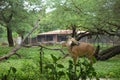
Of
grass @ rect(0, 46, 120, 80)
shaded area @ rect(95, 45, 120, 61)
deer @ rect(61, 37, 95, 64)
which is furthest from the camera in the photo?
shaded area @ rect(95, 45, 120, 61)

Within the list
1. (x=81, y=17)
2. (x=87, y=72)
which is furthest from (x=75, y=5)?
(x=87, y=72)

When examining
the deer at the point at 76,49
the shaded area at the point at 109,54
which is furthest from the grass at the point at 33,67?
the shaded area at the point at 109,54

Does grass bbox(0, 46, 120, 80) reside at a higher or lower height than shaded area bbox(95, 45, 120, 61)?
higher

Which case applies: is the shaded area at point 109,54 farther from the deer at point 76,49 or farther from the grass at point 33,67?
the deer at point 76,49

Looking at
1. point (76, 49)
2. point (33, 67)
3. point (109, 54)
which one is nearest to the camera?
point (33, 67)

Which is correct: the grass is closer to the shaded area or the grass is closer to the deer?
the deer

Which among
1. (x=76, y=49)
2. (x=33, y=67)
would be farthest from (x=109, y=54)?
(x=33, y=67)

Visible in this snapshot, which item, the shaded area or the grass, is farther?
the shaded area

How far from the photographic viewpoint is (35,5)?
Result: 1513 centimetres

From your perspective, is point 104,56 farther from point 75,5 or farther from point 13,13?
point 13,13

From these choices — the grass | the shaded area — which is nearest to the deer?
the grass

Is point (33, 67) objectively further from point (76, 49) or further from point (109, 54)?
point (109, 54)

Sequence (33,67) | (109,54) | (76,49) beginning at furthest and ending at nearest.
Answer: (109,54) < (76,49) < (33,67)

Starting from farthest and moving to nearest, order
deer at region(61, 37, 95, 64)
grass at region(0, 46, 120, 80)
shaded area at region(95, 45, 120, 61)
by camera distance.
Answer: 1. shaded area at region(95, 45, 120, 61)
2. deer at region(61, 37, 95, 64)
3. grass at region(0, 46, 120, 80)
